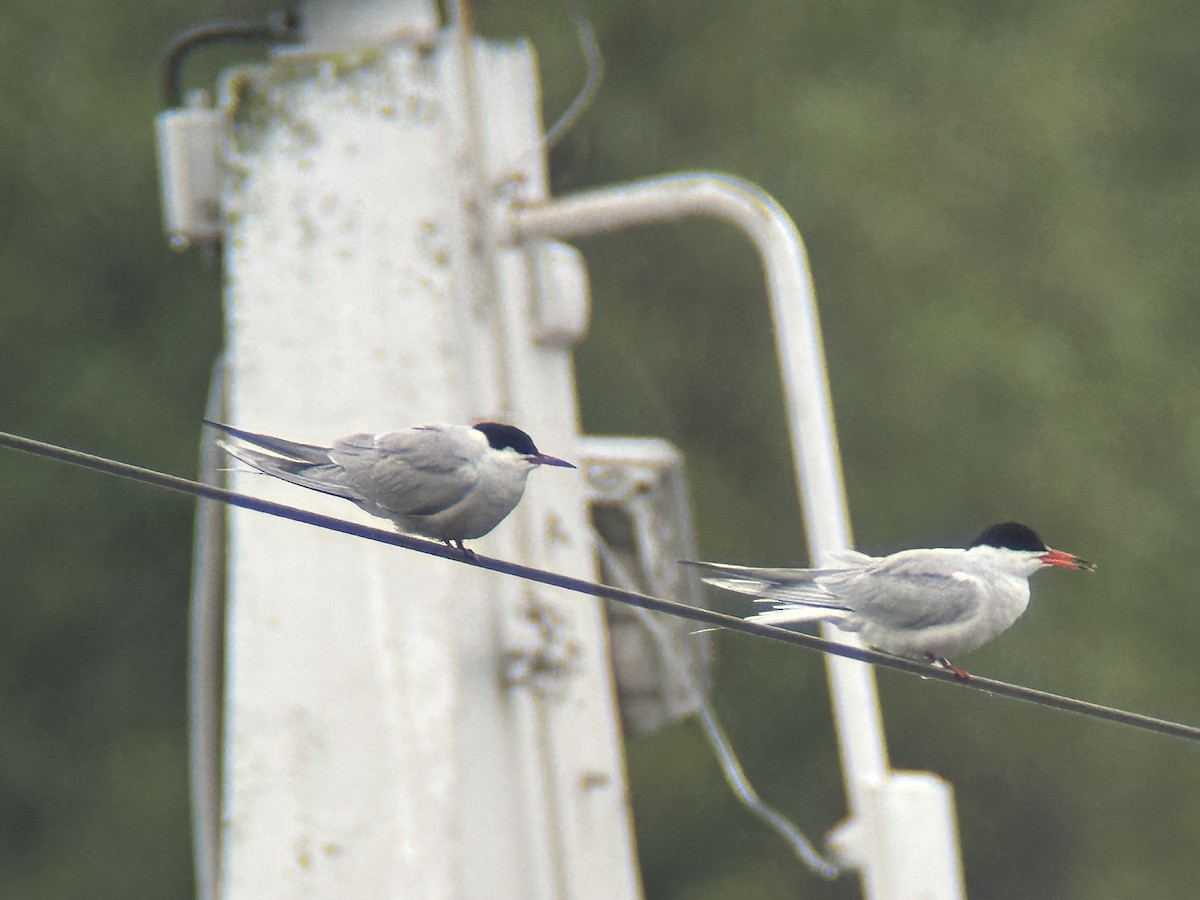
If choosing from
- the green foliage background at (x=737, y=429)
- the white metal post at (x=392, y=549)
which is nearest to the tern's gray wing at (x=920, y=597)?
the white metal post at (x=392, y=549)

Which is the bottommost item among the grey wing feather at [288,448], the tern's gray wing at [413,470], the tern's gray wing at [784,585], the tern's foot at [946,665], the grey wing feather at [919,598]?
the tern's foot at [946,665]

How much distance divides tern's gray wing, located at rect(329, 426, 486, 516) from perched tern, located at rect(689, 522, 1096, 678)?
58 centimetres

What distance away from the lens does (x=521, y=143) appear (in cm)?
602

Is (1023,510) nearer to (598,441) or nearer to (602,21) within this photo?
(602,21)

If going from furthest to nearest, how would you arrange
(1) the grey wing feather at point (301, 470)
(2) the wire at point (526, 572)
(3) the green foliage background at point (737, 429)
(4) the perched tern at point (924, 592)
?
1. (3) the green foliage background at point (737, 429)
2. (4) the perched tern at point (924, 592)
3. (1) the grey wing feather at point (301, 470)
4. (2) the wire at point (526, 572)

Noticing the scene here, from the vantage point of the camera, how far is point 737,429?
1586 centimetres

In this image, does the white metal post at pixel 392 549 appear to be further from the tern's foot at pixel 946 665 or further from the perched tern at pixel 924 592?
the tern's foot at pixel 946 665

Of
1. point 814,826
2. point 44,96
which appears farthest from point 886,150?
point 44,96

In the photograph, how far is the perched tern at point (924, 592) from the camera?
5.27 m

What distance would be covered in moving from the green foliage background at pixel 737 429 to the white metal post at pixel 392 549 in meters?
8.72

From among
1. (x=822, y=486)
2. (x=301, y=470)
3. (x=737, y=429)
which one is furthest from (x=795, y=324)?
(x=737, y=429)

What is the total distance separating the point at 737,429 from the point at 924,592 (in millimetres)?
10589

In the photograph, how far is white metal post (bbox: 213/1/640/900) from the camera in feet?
18.1

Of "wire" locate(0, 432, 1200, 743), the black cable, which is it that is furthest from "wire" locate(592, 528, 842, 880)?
"wire" locate(0, 432, 1200, 743)
